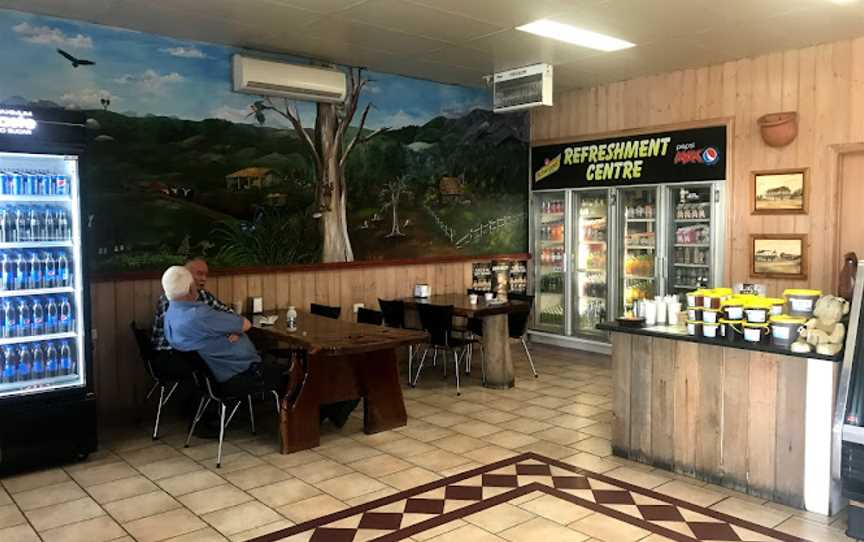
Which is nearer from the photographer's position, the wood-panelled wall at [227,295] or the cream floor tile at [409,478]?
the cream floor tile at [409,478]

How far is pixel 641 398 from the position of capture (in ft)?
15.0

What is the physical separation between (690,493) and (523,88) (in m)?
4.32

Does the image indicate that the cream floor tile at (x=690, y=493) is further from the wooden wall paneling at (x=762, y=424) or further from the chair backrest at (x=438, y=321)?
the chair backrest at (x=438, y=321)

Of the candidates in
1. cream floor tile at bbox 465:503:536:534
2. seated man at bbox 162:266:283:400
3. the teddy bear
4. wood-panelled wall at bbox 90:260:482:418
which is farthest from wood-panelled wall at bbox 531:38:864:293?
seated man at bbox 162:266:283:400

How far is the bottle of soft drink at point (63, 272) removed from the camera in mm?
4684

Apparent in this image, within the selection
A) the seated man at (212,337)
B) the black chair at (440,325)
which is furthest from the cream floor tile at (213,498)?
the black chair at (440,325)

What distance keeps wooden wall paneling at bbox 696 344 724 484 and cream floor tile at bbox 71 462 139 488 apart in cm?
358

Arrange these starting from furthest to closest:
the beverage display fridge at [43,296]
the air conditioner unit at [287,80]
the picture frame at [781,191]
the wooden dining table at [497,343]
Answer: the wooden dining table at [497,343]
the picture frame at [781,191]
the air conditioner unit at [287,80]
the beverage display fridge at [43,296]

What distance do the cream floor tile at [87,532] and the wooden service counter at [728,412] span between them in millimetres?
3127

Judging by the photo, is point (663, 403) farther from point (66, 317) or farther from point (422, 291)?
point (66, 317)

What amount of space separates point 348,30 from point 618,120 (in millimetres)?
3618

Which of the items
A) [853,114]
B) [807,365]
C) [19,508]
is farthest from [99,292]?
[853,114]

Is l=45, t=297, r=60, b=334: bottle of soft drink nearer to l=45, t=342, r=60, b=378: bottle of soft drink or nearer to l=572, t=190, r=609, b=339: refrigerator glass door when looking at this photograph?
l=45, t=342, r=60, b=378: bottle of soft drink

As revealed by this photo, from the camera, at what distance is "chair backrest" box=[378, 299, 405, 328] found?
6918 millimetres
